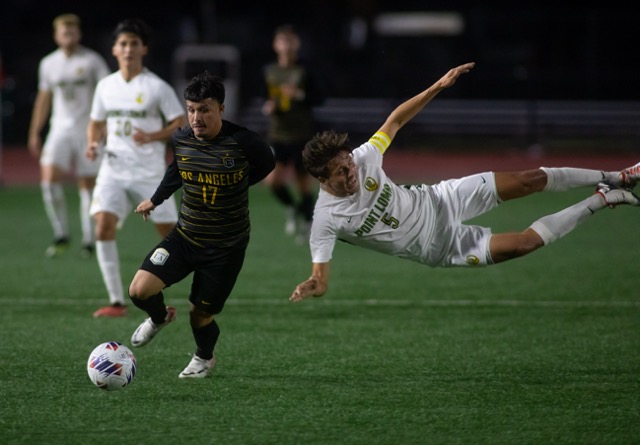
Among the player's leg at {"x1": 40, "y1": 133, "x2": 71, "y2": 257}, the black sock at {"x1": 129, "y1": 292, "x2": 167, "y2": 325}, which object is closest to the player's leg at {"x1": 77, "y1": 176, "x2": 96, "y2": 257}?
the player's leg at {"x1": 40, "y1": 133, "x2": 71, "y2": 257}

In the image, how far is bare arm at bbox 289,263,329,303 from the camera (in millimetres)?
6262

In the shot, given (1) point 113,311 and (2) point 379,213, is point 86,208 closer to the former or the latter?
(1) point 113,311

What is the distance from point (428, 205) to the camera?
729 centimetres

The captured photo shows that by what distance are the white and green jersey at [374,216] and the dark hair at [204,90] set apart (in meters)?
0.95

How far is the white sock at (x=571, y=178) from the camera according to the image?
7258 mm

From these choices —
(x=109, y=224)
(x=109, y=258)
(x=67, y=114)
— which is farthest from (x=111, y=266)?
(x=67, y=114)

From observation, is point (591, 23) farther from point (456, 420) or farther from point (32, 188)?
point (456, 420)

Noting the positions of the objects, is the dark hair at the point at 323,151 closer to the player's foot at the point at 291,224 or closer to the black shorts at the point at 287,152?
the black shorts at the point at 287,152

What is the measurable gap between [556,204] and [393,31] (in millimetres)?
11811

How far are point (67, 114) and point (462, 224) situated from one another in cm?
643

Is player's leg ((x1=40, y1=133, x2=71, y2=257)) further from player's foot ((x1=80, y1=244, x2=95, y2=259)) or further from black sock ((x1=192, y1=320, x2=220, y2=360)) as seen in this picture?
black sock ((x1=192, y1=320, x2=220, y2=360))

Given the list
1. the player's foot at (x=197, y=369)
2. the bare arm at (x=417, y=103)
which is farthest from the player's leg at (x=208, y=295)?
the bare arm at (x=417, y=103)

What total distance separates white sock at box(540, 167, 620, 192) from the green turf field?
1.18 m

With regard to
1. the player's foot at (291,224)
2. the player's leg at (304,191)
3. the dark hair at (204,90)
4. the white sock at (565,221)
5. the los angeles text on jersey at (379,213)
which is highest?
the dark hair at (204,90)
